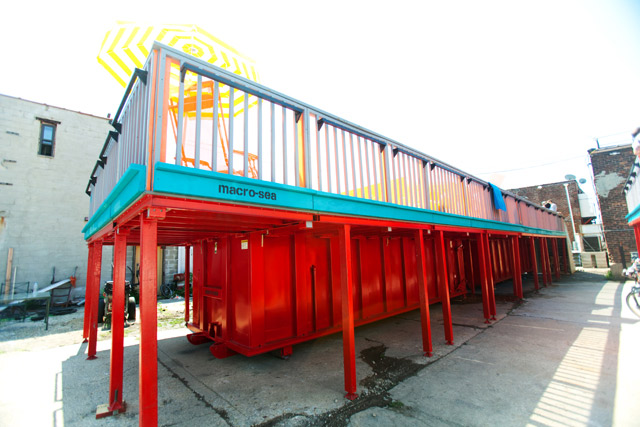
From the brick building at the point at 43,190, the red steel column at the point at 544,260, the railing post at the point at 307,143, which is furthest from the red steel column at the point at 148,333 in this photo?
the red steel column at the point at 544,260

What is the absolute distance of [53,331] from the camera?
25.6ft

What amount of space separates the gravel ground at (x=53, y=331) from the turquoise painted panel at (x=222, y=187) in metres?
6.54

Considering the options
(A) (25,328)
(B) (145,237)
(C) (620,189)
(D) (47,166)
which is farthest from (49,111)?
(C) (620,189)

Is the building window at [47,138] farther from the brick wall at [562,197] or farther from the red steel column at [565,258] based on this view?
the brick wall at [562,197]

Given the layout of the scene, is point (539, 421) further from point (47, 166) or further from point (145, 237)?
point (47, 166)

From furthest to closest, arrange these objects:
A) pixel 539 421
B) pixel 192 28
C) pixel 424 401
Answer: pixel 192 28, pixel 424 401, pixel 539 421

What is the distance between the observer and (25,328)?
819 cm

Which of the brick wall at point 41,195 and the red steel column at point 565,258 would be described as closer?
the brick wall at point 41,195

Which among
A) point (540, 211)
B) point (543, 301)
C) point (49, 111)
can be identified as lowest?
point (543, 301)

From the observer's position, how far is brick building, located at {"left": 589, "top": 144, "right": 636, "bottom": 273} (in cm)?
1836

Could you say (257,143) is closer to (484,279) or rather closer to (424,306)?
(424,306)

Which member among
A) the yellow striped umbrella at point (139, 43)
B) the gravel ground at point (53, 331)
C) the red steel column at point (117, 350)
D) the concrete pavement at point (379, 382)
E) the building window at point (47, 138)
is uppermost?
the building window at point (47, 138)

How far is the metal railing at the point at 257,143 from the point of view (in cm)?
271

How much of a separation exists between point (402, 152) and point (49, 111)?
15918 millimetres
